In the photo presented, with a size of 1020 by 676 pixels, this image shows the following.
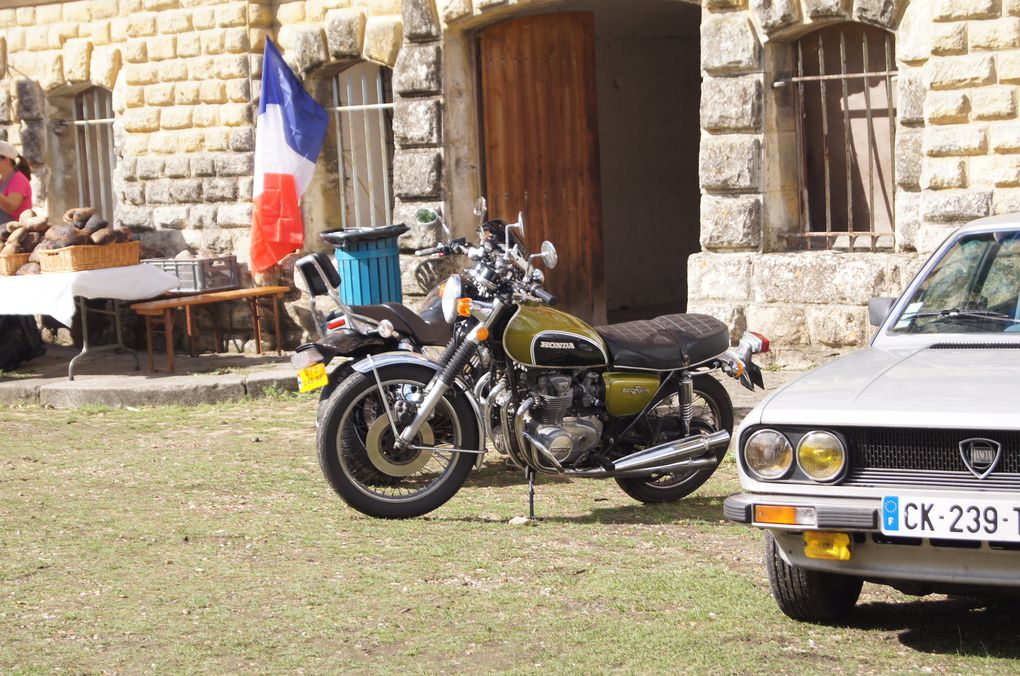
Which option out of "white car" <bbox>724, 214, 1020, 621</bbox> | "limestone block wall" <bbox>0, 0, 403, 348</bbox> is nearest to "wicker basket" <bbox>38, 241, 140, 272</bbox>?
"limestone block wall" <bbox>0, 0, 403, 348</bbox>

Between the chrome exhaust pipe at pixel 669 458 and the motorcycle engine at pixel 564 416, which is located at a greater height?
the motorcycle engine at pixel 564 416

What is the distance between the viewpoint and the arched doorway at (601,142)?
39.7 feet

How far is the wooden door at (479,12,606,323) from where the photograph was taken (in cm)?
1205

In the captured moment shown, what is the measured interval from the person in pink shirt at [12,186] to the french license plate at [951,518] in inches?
420

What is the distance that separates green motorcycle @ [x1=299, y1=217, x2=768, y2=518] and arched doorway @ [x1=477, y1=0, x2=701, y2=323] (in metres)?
5.52

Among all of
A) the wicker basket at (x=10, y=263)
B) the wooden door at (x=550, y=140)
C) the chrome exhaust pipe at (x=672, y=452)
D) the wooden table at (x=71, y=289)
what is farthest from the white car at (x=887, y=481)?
the wicker basket at (x=10, y=263)

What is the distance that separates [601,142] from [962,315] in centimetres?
997

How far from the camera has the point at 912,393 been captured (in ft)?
14.6

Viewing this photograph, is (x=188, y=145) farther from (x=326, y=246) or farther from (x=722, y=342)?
(x=722, y=342)

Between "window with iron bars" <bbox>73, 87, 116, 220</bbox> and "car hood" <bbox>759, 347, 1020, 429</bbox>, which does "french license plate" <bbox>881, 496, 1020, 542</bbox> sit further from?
"window with iron bars" <bbox>73, 87, 116, 220</bbox>

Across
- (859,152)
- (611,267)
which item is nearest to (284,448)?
(859,152)

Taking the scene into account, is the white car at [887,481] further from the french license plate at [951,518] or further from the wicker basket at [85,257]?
the wicker basket at [85,257]

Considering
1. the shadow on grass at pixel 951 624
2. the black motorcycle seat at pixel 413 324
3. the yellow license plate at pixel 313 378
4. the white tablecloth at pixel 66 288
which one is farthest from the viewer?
the white tablecloth at pixel 66 288

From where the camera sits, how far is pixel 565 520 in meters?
Result: 6.66
